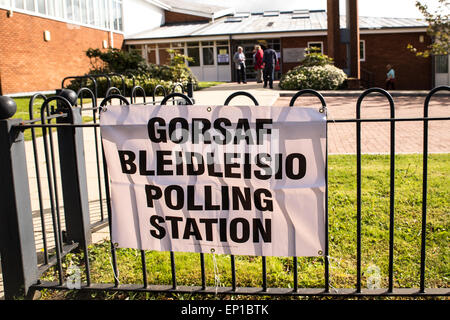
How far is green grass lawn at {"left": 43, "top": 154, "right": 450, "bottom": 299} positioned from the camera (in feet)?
10.9

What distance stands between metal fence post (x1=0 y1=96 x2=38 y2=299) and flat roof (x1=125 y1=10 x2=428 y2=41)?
92.7 ft

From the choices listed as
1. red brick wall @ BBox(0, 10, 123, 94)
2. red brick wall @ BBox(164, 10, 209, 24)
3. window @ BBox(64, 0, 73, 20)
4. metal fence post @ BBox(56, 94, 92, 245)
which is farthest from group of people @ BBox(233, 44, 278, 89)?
metal fence post @ BBox(56, 94, 92, 245)

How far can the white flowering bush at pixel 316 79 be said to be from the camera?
18.3 metres

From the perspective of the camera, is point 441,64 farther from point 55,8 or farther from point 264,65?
point 55,8

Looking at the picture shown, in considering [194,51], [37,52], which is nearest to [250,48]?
[194,51]

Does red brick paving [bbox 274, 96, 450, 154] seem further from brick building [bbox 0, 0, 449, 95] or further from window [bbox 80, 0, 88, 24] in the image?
window [bbox 80, 0, 88, 24]

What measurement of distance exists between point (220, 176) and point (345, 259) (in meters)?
1.48

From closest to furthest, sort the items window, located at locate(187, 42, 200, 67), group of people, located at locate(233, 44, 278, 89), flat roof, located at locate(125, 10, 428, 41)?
group of people, located at locate(233, 44, 278, 89) → flat roof, located at locate(125, 10, 428, 41) → window, located at locate(187, 42, 200, 67)

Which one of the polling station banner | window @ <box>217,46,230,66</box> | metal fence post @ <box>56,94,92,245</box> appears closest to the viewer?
the polling station banner

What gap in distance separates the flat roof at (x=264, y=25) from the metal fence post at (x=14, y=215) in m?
28.3

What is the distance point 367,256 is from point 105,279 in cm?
200

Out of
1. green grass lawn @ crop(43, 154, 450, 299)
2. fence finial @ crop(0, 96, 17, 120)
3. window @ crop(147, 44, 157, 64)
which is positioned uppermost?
window @ crop(147, 44, 157, 64)

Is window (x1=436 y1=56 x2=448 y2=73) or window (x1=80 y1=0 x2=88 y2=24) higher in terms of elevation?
window (x1=80 y1=0 x2=88 y2=24)
